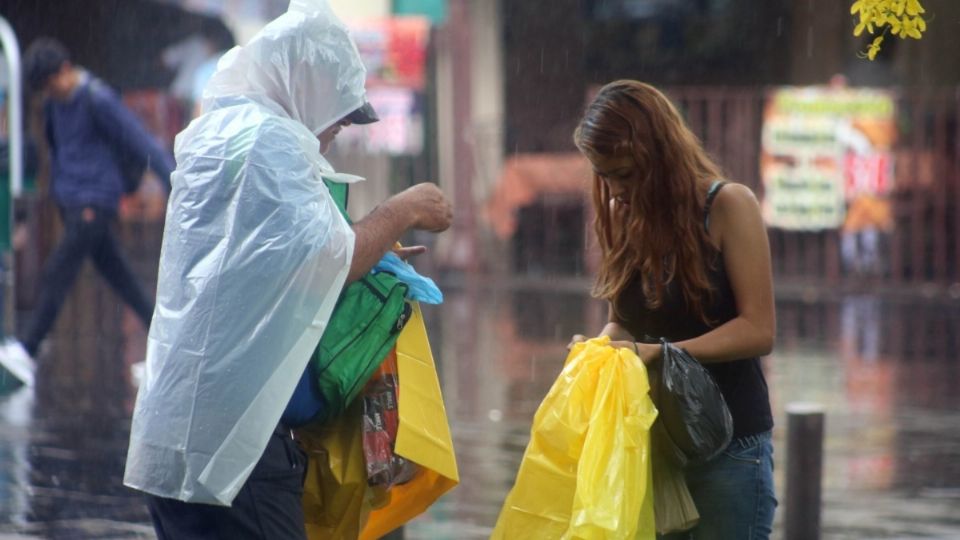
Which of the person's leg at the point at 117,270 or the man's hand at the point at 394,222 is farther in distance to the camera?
the person's leg at the point at 117,270

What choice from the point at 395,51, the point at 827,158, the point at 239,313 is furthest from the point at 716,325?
the point at 395,51

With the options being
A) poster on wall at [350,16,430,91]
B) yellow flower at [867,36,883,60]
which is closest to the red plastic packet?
yellow flower at [867,36,883,60]

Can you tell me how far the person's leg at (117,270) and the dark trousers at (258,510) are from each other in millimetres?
7250

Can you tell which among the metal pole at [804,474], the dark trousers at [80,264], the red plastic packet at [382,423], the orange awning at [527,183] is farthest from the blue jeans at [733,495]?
the orange awning at [527,183]

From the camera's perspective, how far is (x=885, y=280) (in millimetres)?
18141

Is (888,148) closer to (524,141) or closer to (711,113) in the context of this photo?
(711,113)

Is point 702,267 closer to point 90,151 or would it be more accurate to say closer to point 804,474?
point 804,474

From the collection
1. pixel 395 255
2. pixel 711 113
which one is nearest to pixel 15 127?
pixel 395 255

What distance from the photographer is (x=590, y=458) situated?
3602 millimetres

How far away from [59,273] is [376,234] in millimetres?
7481

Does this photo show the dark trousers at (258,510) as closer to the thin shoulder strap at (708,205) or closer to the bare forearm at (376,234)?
the bare forearm at (376,234)

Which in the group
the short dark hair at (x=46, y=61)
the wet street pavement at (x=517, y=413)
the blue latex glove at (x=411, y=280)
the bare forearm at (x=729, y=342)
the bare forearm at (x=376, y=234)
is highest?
the short dark hair at (x=46, y=61)

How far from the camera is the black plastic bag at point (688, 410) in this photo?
3590mm

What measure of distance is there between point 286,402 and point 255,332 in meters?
0.16
